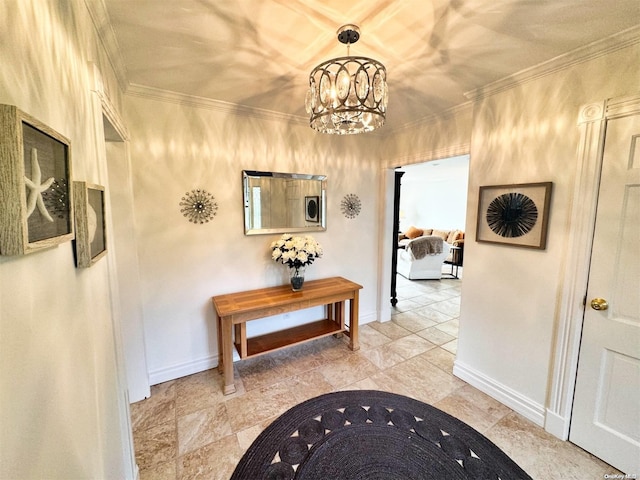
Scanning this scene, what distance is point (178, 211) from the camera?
2309 mm

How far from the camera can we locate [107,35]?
139 cm

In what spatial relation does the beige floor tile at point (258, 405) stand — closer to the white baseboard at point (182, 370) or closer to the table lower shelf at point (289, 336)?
the table lower shelf at point (289, 336)

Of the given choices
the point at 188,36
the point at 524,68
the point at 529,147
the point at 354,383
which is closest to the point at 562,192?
the point at 529,147

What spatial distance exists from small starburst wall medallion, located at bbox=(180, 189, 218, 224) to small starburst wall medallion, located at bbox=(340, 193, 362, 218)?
148 centimetres

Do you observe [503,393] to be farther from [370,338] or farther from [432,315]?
[432,315]

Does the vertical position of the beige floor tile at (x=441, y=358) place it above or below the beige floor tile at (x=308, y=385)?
above

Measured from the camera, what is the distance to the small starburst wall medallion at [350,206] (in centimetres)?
319

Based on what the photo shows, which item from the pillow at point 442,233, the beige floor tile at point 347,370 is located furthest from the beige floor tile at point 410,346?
the pillow at point 442,233

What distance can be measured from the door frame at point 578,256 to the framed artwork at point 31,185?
2526 millimetres

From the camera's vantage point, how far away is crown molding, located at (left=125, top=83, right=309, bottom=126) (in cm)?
207

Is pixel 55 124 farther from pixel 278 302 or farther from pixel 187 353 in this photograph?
pixel 187 353

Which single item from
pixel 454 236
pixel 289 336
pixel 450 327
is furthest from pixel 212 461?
pixel 454 236

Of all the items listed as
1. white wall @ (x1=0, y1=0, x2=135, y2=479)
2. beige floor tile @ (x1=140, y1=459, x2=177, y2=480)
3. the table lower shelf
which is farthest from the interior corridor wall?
white wall @ (x1=0, y1=0, x2=135, y2=479)

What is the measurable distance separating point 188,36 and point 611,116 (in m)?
2.50
